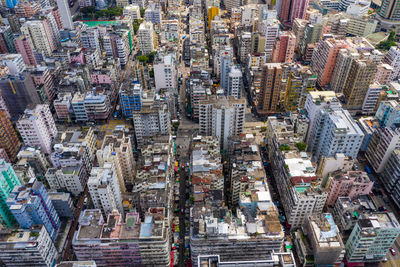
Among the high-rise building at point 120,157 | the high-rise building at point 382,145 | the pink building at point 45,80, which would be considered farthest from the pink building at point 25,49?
the high-rise building at point 382,145

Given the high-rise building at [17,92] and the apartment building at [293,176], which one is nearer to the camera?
the apartment building at [293,176]

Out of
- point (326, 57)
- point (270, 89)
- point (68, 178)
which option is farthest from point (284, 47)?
point (68, 178)

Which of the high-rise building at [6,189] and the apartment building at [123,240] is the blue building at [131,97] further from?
the apartment building at [123,240]

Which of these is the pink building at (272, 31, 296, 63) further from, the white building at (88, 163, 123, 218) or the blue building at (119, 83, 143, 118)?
the white building at (88, 163, 123, 218)

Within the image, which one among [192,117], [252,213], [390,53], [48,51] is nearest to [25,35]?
[48,51]

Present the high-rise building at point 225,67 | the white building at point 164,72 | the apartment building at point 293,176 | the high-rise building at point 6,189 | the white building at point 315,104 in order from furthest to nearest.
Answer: the high-rise building at point 225,67 < the white building at point 164,72 < the white building at point 315,104 < the apartment building at point 293,176 < the high-rise building at point 6,189

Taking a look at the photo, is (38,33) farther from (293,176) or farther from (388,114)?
(388,114)

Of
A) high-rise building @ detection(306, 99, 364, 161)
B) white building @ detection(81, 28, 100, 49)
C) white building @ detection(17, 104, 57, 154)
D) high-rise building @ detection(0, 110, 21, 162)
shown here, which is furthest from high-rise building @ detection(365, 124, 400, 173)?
white building @ detection(81, 28, 100, 49)

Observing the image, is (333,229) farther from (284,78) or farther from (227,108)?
(284,78)
